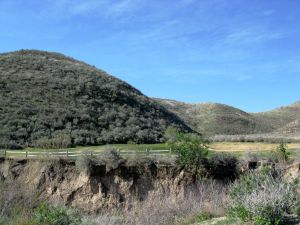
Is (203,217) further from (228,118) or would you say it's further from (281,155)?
(228,118)

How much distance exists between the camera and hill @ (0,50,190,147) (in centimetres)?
4553

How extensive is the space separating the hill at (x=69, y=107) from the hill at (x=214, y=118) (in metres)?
36.8

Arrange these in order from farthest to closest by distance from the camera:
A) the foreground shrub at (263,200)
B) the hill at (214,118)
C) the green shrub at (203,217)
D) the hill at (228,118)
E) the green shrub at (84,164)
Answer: the hill at (228,118) < the hill at (214,118) < the green shrub at (84,164) < the green shrub at (203,217) < the foreground shrub at (263,200)

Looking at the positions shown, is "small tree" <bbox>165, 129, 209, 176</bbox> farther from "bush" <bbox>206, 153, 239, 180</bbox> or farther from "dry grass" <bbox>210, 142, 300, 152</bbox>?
"dry grass" <bbox>210, 142, 300, 152</bbox>

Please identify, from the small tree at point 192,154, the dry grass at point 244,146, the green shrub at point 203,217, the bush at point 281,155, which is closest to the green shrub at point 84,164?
the small tree at point 192,154

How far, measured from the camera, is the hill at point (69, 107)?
45531mm

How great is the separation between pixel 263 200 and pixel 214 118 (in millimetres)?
99588

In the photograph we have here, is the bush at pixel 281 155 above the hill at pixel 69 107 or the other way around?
the other way around

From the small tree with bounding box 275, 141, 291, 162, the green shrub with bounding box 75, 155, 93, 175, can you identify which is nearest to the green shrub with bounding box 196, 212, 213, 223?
the green shrub with bounding box 75, 155, 93, 175

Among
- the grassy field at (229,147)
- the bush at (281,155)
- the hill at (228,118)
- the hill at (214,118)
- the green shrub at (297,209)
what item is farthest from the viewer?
the hill at (228,118)

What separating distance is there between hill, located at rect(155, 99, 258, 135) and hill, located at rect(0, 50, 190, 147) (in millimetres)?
36800

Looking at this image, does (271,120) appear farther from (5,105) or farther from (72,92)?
(5,105)

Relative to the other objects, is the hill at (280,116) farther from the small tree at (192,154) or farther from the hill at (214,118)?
the small tree at (192,154)

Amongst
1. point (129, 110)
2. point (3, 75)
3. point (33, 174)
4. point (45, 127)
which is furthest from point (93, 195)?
point (3, 75)
